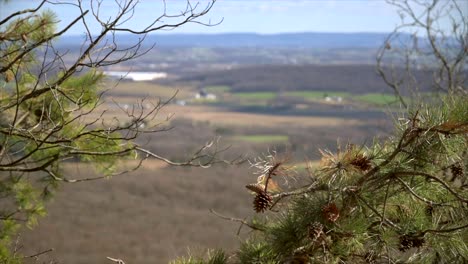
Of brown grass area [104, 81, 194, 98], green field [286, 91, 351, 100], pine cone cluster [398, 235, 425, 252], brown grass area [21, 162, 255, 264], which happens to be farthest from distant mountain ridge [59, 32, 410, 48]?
pine cone cluster [398, 235, 425, 252]

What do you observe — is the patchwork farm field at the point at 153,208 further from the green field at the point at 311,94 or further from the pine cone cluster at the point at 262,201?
the green field at the point at 311,94

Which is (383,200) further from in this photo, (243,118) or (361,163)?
(243,118)

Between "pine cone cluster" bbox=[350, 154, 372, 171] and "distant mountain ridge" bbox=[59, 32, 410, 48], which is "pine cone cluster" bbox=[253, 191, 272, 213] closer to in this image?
"pine cone cluster" bbox=[350, 154, 372, 171]

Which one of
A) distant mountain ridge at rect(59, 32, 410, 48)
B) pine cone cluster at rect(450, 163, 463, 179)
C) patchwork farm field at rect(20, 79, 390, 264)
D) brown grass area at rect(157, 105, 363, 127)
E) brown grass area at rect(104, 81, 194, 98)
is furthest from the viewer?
distant mountain ridge at rect(59, 32, 410, 48)

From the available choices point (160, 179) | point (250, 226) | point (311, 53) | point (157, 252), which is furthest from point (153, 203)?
point (311, 53)

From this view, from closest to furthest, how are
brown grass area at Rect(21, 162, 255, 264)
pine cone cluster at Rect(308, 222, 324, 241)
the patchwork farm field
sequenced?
pine cone cluster at Rect(308, 222, 324, 241) < the patchwork farm field < brown grass area at Rect(21, 162, 255, 264)

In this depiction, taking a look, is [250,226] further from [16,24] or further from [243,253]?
[16,24]
